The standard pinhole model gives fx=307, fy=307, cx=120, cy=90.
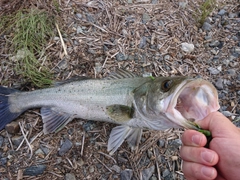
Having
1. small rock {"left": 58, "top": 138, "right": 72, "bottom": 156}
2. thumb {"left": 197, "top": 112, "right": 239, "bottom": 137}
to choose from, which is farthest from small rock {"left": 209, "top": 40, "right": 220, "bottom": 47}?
small rock {"left": 58, "top": 138, "right": 72, "bottom": 156}

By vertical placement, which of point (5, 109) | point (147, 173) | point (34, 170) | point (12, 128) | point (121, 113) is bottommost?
point (34, 170)

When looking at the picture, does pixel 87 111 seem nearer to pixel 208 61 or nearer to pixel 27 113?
pixel 27 113

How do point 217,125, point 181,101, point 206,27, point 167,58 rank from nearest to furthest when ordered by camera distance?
1. point 217,125
2. point 181,101
3. point 167,58
4. point 206,27

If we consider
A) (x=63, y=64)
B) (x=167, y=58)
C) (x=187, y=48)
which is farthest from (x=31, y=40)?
(x=187, y=48)

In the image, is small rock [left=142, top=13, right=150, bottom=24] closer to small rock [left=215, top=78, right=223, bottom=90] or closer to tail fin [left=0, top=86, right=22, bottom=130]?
small rock [left=215, top=78, right=223, bottom=90]

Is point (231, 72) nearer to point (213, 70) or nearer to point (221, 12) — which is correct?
point (213, 70)

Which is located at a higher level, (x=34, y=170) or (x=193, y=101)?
(x=193, y=101)

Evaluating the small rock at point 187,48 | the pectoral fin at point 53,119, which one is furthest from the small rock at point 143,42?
the pectoral fin at point 53,119
